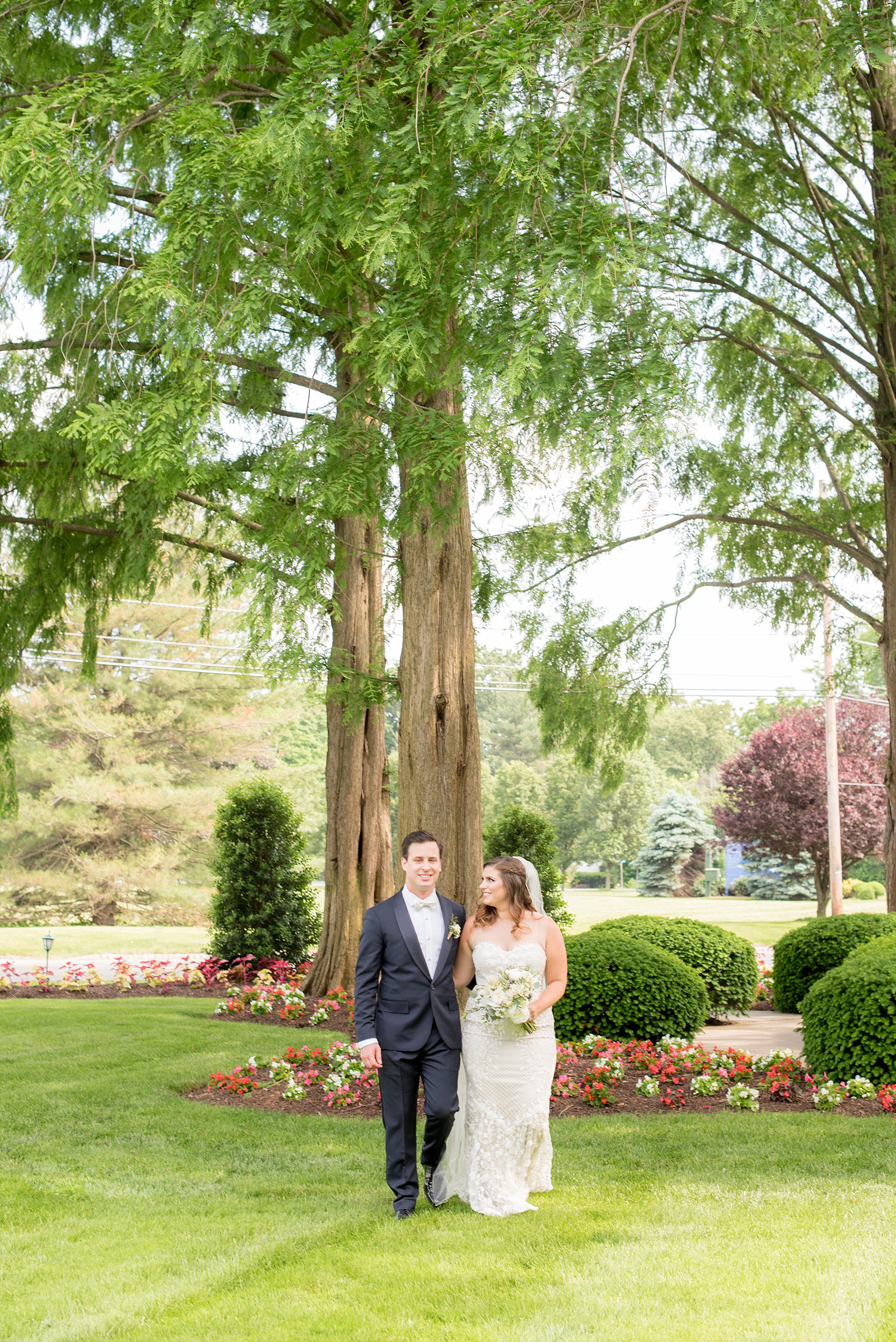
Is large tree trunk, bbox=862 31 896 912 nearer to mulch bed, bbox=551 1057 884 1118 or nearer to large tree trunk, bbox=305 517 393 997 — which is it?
mulch bed, bbox=551 1057 884 1118

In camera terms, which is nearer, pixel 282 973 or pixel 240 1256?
pixel 240 1256

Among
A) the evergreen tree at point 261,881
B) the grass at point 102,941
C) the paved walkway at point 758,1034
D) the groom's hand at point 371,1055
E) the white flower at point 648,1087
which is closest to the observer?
the groom's hand at point 371,1055

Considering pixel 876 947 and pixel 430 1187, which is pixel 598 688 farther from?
pixel 430 1187

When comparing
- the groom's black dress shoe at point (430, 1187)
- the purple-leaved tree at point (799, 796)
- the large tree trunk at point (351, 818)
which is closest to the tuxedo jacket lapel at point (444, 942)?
the groom's black dress shoe at point (430, 1187)

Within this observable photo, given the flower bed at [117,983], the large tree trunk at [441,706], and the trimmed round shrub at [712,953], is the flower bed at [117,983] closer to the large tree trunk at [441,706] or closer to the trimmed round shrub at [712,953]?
the trimmed round shrub at [712,953]

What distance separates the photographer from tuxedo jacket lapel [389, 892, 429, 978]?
4.64 meters

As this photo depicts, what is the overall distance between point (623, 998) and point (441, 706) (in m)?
3.19

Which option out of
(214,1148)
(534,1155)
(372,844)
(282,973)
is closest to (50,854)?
(282,973)

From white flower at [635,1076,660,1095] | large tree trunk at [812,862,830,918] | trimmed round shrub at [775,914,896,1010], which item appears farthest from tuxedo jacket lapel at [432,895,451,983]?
large tree trunk at [812,862,830,918]

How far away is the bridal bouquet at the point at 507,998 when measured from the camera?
462 cm

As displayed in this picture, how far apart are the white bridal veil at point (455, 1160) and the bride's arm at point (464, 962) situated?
0.33m

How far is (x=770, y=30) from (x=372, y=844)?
8171mm

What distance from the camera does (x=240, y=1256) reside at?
13.8 feet

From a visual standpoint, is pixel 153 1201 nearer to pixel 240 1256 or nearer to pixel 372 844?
pixel 240 1256
